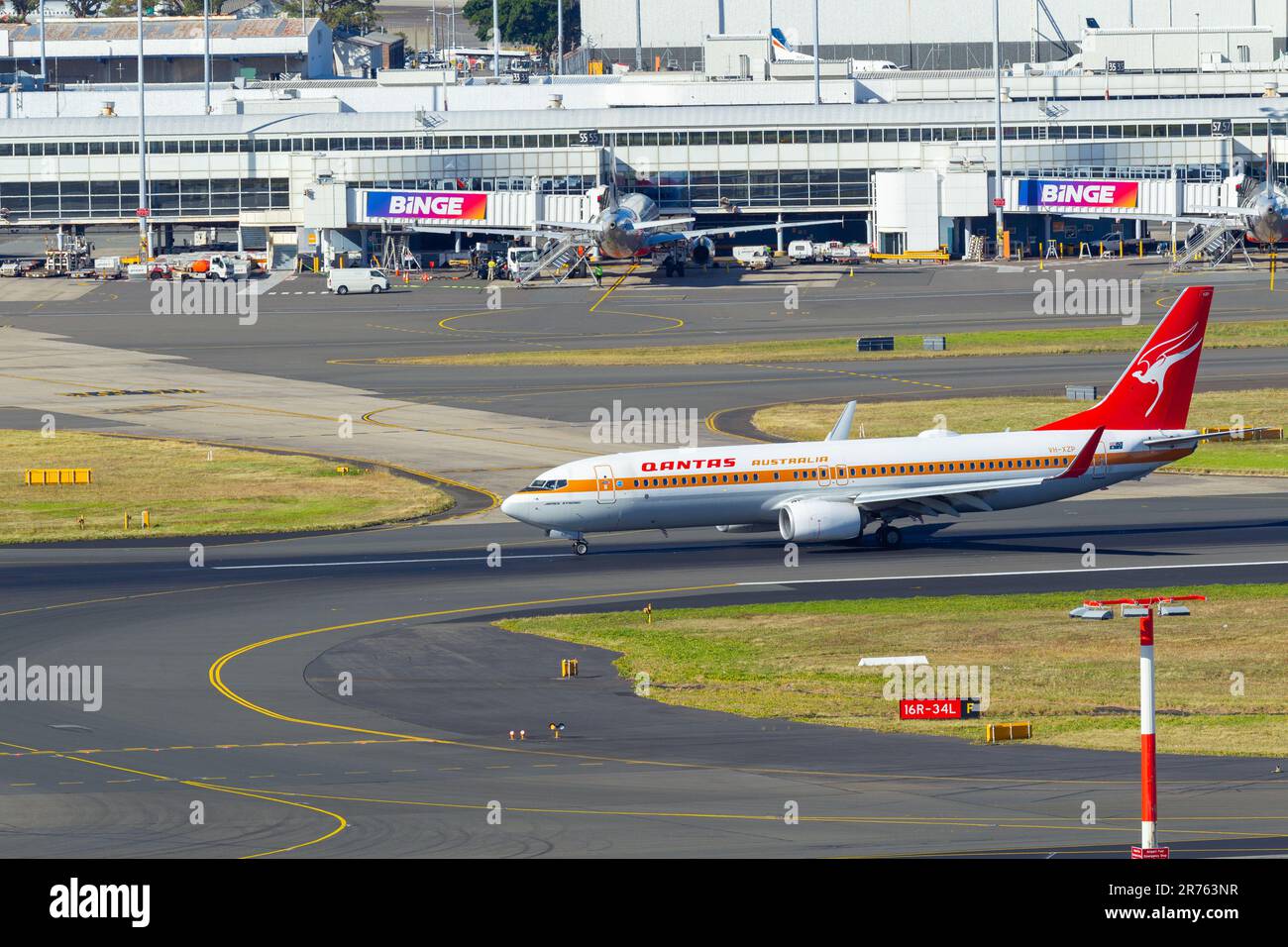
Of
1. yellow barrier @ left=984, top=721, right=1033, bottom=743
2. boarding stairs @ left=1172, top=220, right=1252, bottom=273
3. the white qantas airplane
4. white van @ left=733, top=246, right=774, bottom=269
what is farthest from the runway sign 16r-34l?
white van @ left=733, top=246, right=774, bottom=269

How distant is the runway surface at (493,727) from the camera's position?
30938 millimetres

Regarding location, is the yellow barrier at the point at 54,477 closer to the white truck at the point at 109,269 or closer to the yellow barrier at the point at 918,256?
the white truck at the point at 109,269

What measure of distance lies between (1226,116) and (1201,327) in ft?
416

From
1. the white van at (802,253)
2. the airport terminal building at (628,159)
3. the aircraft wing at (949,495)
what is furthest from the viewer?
the airport terminal building at (628,159)

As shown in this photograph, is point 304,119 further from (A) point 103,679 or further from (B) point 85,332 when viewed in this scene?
(A) point 103,679

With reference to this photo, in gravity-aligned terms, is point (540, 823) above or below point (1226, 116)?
below

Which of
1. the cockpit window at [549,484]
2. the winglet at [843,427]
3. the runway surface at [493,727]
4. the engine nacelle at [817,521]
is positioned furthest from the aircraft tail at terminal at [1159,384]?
the cockpit window at [549,484]

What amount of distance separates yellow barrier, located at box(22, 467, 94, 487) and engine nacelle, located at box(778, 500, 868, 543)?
3458 cm

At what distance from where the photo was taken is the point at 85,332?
5399 inches

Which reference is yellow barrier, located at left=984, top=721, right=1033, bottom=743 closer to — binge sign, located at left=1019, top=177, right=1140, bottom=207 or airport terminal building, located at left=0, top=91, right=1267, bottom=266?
binge sign, located at left=1019, top=177, right=1140, bottom=207

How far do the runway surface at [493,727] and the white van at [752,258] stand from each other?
103 metres

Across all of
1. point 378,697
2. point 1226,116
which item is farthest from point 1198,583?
point 1226,116

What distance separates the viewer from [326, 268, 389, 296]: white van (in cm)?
15900
